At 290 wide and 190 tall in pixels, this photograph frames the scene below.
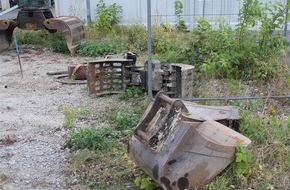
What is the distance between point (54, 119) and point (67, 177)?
1393mm

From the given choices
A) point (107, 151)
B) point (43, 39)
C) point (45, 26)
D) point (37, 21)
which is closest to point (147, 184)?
point (107, 151)

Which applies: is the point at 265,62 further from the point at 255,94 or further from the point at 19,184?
the point at 19,184

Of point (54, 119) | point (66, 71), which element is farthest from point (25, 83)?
point (54, 119)

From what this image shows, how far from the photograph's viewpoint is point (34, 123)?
470cm

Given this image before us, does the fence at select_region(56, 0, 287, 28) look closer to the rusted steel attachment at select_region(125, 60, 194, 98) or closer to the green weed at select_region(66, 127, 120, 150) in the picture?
the rusted steel attachment at select_region(125, 60, 194, 98)

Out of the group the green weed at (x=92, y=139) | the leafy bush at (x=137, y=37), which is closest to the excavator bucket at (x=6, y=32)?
the leafy bush at (x=137, y=37)

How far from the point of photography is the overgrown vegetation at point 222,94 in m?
3.40

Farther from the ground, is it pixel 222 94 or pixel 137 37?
pixel 137 37

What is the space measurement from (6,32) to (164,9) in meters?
3.41

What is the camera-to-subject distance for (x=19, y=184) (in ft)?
11.3

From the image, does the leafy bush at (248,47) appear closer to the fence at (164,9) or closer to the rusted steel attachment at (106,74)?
the rusted steel attachment at (106,74)

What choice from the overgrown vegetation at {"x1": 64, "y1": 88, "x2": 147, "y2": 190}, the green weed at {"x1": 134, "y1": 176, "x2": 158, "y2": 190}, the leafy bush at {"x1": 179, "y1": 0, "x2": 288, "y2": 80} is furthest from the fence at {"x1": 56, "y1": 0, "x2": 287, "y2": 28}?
the green weed at {"x1": 134, "y1": 176, "x2": 158, "y2": 190}

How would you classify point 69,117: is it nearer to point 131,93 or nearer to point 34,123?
point 34,123

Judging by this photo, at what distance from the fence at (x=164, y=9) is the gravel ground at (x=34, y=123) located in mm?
2711
